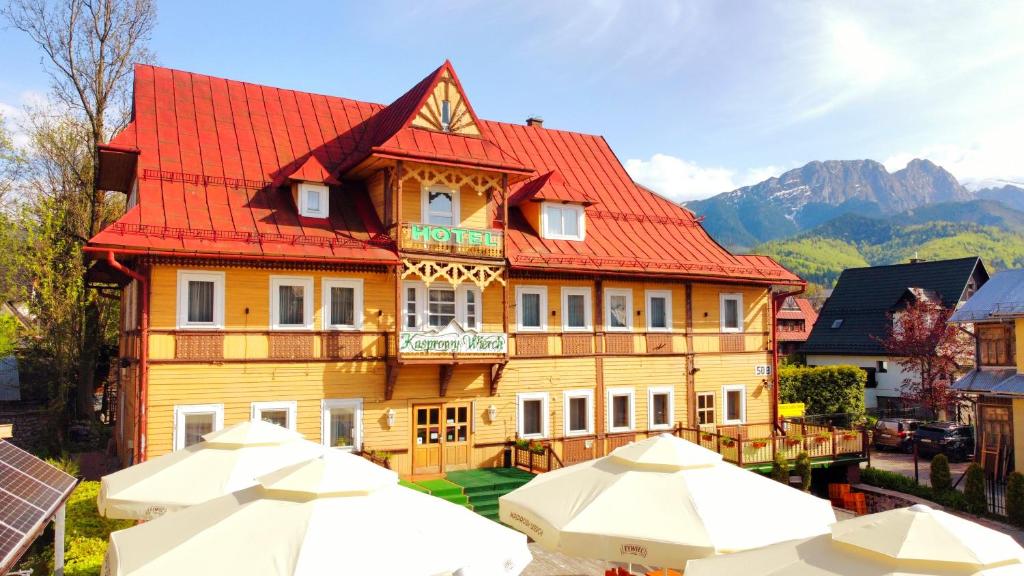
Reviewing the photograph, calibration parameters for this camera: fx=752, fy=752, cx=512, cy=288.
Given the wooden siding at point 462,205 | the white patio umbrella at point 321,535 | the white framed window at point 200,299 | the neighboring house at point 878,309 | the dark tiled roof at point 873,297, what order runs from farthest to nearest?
the dark tiled roof at point 873,297 < the neighboring house at point 878,309 < the wooden siding at point 462,205 < the white framed window at point 200,299 < the white patio umbrella at point 321,535

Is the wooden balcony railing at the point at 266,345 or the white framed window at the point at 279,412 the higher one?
the wooden balcony railing at the point at 266,345

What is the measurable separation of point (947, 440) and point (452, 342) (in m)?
21.6

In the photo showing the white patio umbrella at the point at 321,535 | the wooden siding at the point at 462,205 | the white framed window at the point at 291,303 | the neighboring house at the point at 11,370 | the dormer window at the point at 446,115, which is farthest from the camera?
the neighboring house at the point at 11,370

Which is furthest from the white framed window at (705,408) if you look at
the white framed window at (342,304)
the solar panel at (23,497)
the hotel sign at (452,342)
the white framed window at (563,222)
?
the solar panel at (23,497)

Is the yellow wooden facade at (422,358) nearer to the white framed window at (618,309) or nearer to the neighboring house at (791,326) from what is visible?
the white framed window at (618,309)

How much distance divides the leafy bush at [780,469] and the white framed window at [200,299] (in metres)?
16.5

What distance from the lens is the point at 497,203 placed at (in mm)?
24344

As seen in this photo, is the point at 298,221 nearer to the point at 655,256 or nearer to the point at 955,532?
the point at 655,256

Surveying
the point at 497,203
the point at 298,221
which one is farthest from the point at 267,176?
the point at 497,203

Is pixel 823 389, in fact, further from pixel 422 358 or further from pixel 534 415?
pixel 422 358

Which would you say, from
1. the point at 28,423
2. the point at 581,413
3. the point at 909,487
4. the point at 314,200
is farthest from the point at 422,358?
the point at 28,423

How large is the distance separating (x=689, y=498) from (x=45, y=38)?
95.1 feet

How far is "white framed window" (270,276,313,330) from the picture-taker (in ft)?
64.1

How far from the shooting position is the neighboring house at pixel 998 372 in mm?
25734
